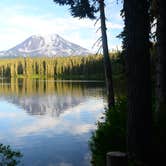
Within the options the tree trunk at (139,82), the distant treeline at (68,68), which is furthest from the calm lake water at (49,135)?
the distant treeline at (68,68)

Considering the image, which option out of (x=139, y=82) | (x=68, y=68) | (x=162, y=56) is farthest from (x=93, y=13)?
(x=68, y=68)

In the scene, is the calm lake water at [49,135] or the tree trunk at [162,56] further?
the calm lake water at [49,135]

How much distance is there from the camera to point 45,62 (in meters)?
193

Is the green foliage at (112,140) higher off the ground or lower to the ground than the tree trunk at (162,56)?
lower

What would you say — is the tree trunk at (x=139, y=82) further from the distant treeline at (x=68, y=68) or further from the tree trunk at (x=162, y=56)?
the distant treeline at (x=68, y=68)

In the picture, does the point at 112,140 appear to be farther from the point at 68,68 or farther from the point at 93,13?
the point at 68,68

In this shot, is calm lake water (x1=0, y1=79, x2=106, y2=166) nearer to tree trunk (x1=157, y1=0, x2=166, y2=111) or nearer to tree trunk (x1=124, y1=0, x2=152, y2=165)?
tree trunk (x1=157, y1=0, x2=166, y2=111)

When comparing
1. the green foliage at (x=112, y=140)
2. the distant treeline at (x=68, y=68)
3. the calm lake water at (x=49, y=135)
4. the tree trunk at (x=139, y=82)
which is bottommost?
the calm lake water at (x=49, y=135)

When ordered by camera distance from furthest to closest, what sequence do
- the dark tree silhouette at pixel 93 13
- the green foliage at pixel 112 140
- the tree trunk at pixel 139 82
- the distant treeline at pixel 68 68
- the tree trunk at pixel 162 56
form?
the distant treeline at pixel 68 68 → the dark tree silhouette at pixel 93 13 → the tree trunk at pixel 162 56 → the green foliage at pixel 112 140 → the tree trunk at pixel 139 82

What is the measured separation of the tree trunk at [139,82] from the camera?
7.00 metres

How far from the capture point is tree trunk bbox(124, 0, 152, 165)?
7.00 m

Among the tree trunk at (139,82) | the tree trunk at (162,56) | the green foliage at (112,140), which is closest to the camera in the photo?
the tree trunk at (139,82)

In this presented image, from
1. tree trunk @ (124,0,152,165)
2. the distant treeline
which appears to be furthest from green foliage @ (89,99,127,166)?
the distant treeline

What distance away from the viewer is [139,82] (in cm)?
705
